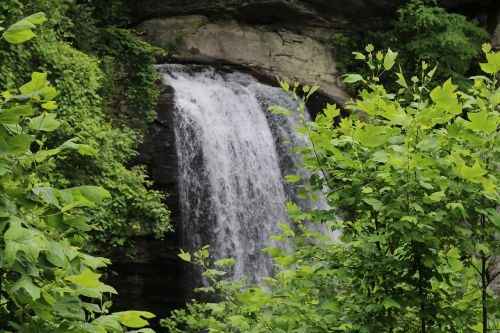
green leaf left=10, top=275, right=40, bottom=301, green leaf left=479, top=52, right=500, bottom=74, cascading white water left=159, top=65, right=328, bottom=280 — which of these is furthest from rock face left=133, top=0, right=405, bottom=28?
green leaf left=10, top=275, right=40, bottom=301

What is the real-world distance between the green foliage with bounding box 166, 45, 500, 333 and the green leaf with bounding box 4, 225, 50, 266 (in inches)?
59.9

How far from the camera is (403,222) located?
255 cm

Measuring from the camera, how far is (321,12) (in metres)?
Answer: 15.8

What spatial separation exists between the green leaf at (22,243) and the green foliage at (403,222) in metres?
1.52

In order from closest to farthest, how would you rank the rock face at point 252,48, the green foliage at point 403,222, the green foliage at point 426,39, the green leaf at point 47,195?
1. the green leaf at point 47,195
2. the green foliage at point 403,222
3. the rock face at point 252,48
4. the green foliage at point 426,39

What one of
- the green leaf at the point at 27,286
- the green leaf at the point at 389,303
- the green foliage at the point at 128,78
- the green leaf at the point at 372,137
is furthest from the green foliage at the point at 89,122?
the green leaf at the point at 27,286

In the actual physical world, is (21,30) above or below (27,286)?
above

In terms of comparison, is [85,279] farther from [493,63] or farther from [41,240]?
[493,63]

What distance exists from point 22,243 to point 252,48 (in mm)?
14040

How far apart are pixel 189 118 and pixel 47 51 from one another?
3607 millimetres

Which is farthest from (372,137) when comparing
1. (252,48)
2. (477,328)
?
(252,48)

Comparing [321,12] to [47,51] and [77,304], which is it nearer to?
[47,51]

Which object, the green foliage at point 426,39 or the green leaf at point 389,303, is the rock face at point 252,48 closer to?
the green foliage at point 426,39

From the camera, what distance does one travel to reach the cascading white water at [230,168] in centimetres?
1092
